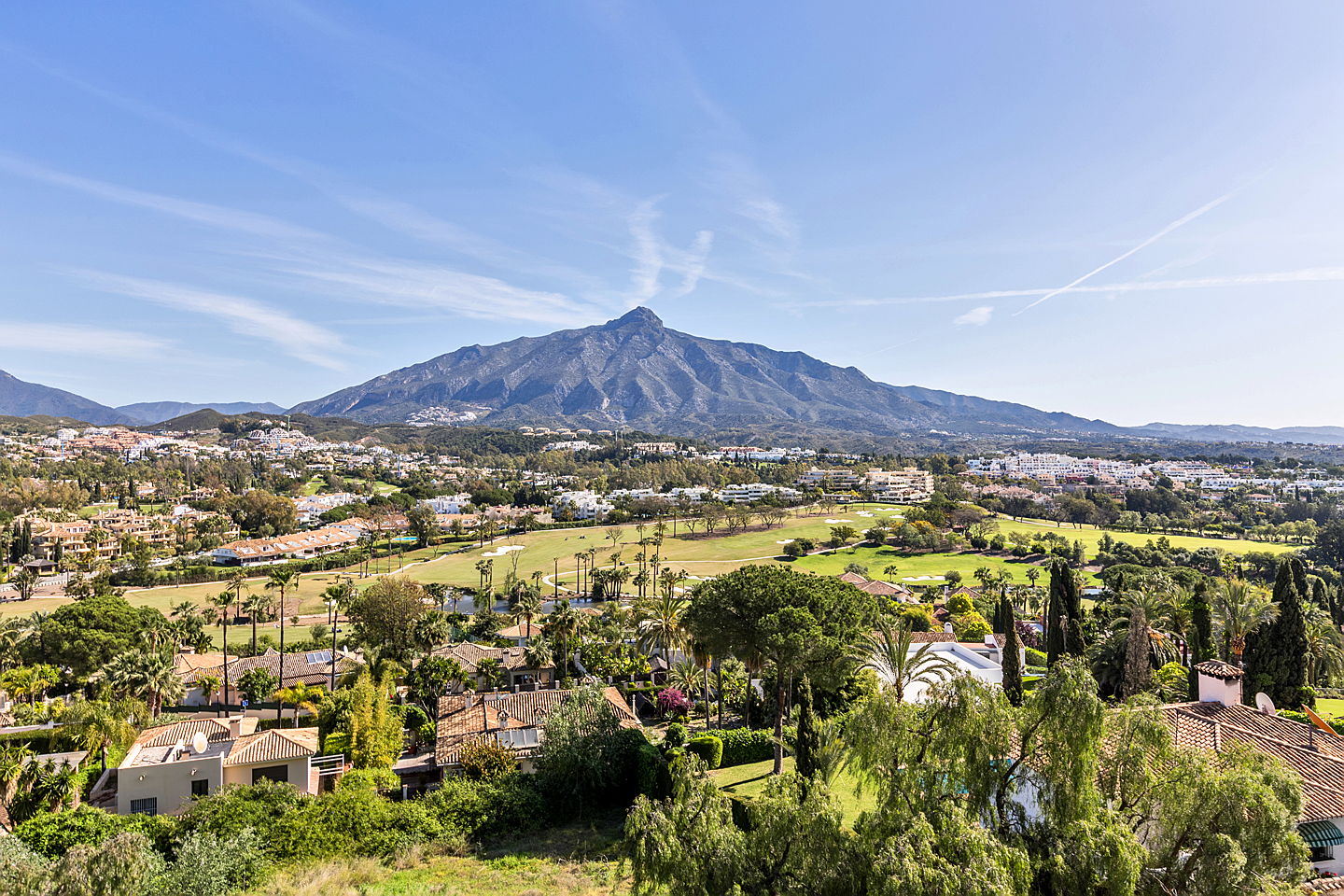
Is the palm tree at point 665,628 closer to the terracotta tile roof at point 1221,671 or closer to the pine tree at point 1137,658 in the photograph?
the pine tree at point 1137,658

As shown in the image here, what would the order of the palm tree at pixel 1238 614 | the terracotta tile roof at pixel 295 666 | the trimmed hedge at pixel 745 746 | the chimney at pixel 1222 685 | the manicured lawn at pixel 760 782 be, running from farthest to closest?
the terracotta tile roof at pixel 295 666, the palm tree at pixel 1238 614, the trimmed hedge at pixel 745 746, the chimney at pixel 1222 685, the manicured lawn at pixel 760 782

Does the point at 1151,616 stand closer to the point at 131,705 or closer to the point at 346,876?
the point at 346,876

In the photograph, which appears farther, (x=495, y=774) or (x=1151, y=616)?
(x=1151, y=616)

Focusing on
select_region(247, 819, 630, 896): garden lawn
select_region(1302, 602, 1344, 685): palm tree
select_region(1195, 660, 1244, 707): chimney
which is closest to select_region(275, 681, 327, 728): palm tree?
select_region(247, 819, 630, 896): garden lawn

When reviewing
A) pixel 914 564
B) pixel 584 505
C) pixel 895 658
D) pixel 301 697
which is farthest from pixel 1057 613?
pixel 584 505

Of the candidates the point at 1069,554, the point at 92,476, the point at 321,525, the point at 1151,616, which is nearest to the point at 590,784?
the point at 1151,616

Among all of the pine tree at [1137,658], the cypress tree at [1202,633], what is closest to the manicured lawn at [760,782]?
the pine tree at [1137,658]

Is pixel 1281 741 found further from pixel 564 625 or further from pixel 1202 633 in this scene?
pixel 564 625

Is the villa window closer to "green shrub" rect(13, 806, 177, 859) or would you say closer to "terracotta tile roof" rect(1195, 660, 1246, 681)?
"green shrub" rect(13, 806, 177, 859)
